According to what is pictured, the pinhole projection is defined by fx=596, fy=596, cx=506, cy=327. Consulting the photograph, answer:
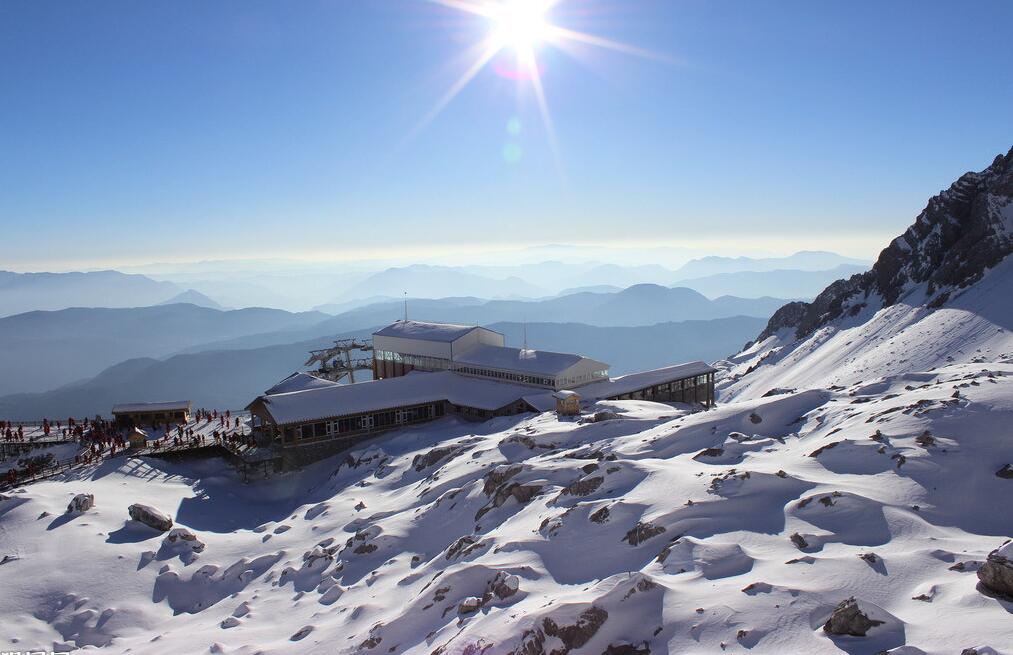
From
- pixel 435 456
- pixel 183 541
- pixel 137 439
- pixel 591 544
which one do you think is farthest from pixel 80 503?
pixel 591 544

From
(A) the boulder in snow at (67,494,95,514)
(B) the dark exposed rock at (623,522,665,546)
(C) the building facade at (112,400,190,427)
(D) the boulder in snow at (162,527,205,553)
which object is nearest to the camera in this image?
(B) the dark exposed rock at (623,522,665,546)

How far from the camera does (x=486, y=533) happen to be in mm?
27953

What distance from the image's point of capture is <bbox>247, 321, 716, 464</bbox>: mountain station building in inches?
2073

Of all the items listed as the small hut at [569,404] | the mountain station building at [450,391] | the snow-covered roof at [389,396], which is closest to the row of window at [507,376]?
the mountain station building at [450,391]

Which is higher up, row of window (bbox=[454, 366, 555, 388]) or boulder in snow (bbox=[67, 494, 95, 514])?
row of window (bbox=[454, 366, 555, 388])

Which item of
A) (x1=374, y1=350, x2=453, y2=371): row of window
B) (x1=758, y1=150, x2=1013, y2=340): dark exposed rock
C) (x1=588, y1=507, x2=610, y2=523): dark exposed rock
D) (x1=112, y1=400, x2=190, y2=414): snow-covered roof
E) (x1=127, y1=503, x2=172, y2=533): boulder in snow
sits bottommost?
(x1=127, y1=503, x2=172, y2=533): boulder in snow

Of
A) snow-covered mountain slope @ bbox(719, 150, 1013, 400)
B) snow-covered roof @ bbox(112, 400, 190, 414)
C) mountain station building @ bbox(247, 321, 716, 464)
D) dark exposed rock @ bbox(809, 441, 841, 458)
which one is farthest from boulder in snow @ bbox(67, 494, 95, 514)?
snow-covered mountain slope @ bbox(719, 150, 1013, 400)

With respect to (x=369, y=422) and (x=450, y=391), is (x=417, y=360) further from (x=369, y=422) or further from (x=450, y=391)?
(x=369, y=422)

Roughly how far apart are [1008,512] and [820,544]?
269 inches

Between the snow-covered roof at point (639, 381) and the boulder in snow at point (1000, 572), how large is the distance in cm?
4140

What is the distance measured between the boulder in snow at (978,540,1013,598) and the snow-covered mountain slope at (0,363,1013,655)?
0.34 m

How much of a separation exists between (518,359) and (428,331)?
14.5 m

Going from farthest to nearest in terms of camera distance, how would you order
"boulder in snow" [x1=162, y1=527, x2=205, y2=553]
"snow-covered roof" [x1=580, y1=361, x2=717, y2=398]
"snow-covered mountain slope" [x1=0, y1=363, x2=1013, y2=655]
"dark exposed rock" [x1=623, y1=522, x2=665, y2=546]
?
1. "snow-covered roof" [x1=580, y1=361, x2=717, y2=398]
2. "boulder in snow" [x1=162, y1=527, x2=205, y2=553]
3. "dark exposed rock" [x1=623, y1=522, x2=665, y2=546]
4. "snow-covered mountain slope" [x1=0, y1=363, x2=1013, y2=655]

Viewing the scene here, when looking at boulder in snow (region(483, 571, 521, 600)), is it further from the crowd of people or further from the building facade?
the building facade
